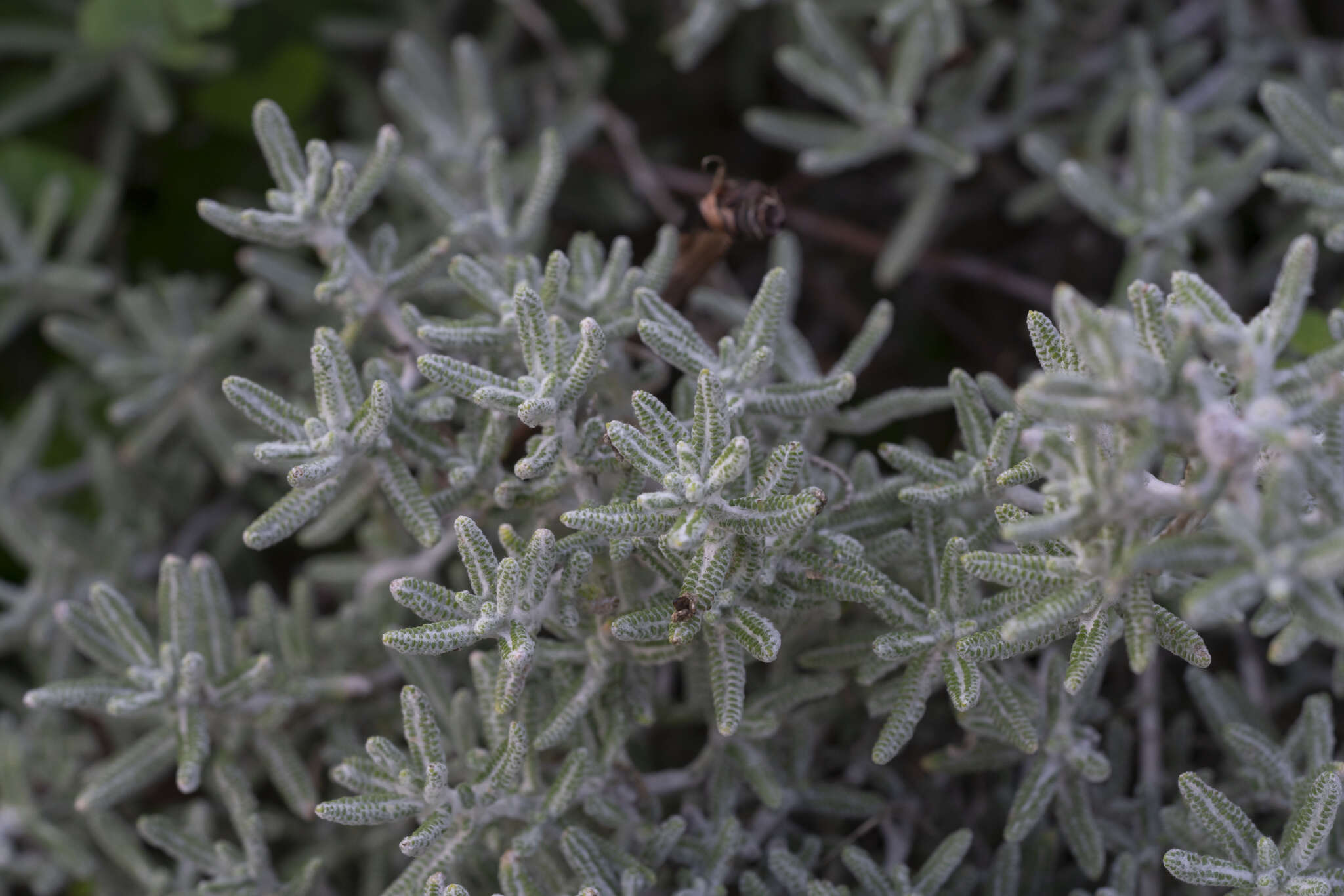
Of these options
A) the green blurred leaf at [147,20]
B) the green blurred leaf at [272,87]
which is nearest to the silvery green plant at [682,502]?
the green blurred leaf at [147,20]

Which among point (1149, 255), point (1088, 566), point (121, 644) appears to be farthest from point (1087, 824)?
point (121, 644)

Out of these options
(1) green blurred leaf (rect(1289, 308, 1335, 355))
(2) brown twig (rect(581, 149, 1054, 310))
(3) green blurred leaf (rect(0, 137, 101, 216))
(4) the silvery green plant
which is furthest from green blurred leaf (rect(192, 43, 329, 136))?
(1) green blurred leaf (rect(1289, 308, 1335, 355))

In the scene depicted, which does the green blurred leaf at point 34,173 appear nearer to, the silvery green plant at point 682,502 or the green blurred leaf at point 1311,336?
the silvery green plant at point 682,502

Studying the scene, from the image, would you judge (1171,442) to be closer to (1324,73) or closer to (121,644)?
(121,644)

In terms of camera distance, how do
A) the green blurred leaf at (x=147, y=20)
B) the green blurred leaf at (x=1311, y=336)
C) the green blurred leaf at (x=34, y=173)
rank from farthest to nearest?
the green blurred leaf at (x=34, y=173), the green blurred leaf at (x=147, y=20), the green blurred leaf at (x=1311, y=336)

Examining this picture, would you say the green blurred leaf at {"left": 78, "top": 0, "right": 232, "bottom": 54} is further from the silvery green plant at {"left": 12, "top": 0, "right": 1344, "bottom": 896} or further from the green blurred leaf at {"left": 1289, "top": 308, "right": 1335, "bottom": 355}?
the green blurred leaf at {"left": 1289, "top": 308, "right": 1335, "bottom": 355}
